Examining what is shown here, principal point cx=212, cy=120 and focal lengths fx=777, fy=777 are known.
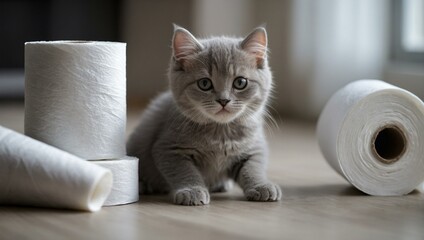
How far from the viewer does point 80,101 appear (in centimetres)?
200

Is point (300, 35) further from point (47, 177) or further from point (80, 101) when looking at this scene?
point (47, 177)

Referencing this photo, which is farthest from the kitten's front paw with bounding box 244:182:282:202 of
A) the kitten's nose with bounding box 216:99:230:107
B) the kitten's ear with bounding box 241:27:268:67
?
the kitten's ear with bounding box 241:27:268:67

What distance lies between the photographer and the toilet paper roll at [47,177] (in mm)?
1870

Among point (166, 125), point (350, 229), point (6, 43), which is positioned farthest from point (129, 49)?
point (350, 229)

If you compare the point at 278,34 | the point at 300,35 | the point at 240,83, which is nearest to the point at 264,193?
the point at 240,83

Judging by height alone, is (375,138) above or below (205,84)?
below

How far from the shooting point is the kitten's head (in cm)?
212

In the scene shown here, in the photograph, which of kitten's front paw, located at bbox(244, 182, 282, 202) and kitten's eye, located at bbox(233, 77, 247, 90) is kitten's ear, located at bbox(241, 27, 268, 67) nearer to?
kitten's eye, located at bbox(233, 77, 247, 90)

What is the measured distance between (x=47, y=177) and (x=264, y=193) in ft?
1.96

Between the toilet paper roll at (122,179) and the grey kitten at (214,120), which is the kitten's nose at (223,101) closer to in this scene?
the grey kitten at (214,120)

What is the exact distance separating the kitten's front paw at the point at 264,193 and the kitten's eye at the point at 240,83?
279mm

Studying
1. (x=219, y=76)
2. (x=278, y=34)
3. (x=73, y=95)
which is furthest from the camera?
(x=278, y=34)

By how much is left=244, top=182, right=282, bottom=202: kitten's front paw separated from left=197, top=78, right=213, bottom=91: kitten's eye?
0.31m

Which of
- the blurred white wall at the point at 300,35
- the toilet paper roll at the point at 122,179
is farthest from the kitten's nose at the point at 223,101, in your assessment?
the blurred white wall at the point at 300,35
